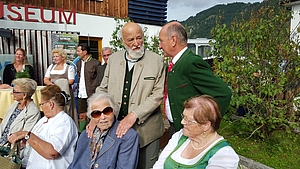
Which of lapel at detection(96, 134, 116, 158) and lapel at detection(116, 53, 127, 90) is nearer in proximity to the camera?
lapel at detection(96, 134, 116, 158)

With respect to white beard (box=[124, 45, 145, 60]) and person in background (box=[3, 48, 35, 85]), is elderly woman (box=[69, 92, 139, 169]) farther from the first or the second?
person in background (box=[3, 48, 35, 85])

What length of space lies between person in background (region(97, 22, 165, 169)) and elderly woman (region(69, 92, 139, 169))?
Answer: 135 mm

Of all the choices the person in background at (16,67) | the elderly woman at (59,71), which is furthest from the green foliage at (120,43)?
the person in background at (16,67)

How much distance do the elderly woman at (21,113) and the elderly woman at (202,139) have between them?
1.76 meters

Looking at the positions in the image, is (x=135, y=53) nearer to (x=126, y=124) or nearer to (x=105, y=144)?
(x=126, y=124)

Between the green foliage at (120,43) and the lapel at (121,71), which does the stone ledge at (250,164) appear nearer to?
the lapel at (121,71)

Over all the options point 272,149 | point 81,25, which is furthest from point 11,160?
point 81,25

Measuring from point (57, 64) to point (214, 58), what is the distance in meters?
2.72

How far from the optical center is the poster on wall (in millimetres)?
7262

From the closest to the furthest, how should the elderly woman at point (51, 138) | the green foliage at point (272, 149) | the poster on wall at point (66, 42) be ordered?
the elderly woman at point (51, 138), the green foliage at point (272, 149), the poster on wall at point (66, 42)

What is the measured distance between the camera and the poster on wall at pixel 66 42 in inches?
286

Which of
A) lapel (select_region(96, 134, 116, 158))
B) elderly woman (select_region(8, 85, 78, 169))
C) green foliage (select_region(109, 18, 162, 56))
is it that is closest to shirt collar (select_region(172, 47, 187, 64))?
lapel (select_region(96, 134, 116, 158))

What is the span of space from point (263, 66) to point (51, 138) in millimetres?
2930

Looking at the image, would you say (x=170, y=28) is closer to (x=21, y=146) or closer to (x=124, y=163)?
(x=124, y=163)
